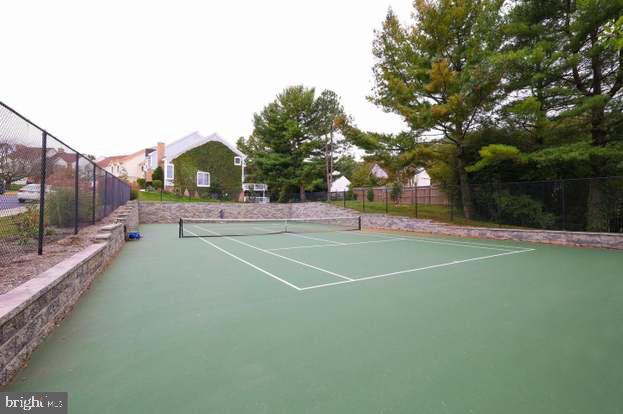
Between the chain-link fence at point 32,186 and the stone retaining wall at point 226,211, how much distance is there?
47.9 ft

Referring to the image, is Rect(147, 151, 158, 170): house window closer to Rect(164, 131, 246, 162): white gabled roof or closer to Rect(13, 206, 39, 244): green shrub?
Rect(164, 131, 246, 162): white gabled roof

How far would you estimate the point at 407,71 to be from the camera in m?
14.0

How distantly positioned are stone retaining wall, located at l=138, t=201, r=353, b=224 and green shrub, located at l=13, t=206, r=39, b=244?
16283 millimetres

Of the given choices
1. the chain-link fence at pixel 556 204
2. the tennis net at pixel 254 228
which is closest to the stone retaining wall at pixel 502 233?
the chain-link fence at pixel 556 204

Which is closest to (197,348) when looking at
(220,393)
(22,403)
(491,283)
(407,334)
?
(220,393)

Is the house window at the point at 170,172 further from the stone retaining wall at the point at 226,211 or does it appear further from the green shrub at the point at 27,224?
the green shrub at the point at 27,224

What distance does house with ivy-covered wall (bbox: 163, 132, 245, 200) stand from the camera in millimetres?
27297

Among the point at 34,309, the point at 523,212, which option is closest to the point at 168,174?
the point at 34,309

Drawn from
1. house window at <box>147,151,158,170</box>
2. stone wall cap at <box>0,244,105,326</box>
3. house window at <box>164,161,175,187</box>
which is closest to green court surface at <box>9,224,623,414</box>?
stone wall cap at <box>0,244,105,326</box>

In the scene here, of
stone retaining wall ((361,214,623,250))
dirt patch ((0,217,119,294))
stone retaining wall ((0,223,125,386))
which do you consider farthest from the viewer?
stone retaining wall ((361,214,623,250))

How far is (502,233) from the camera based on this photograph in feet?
36.3

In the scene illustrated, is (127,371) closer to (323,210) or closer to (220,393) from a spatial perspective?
(220,393)

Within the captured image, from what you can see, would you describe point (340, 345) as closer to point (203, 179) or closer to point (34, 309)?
point (34, 309)

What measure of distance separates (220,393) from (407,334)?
1.94 metres
